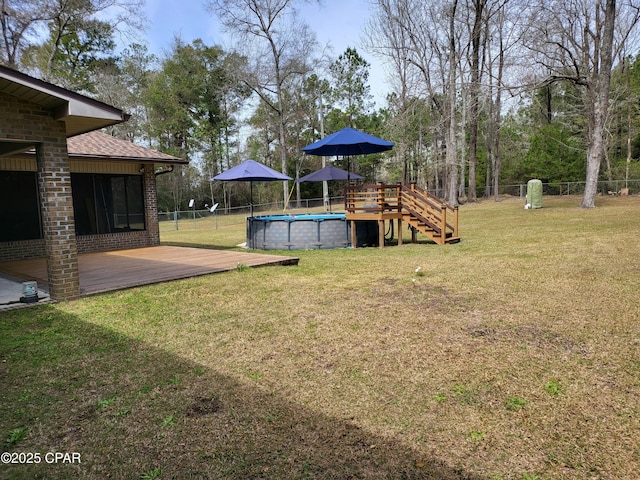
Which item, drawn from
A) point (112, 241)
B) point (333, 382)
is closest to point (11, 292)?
point (112, 241)

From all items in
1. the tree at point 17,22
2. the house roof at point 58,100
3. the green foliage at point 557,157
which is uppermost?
the tree at point 17,22

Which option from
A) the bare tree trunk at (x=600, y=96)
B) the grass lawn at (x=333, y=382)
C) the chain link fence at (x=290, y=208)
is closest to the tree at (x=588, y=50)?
the bare tree trunk at (x=600, y=96)

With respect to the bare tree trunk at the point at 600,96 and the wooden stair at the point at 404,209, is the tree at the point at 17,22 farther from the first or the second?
the bare tree trunk at the point at 600,96

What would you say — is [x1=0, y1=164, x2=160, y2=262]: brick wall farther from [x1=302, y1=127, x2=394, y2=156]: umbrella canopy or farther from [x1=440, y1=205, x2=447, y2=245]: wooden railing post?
[x1=440, y1=205, x2=447, y2=245]: wooden railing post

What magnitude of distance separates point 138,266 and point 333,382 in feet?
20.1

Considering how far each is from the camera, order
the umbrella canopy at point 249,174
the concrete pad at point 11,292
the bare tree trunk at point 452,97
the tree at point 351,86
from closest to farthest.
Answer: the concrete pad at point 11,292
the umbrella canopy at point 249,174
the bare tree trunk at point 452,97
the tree at point 351,86

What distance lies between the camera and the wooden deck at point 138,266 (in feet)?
21.5

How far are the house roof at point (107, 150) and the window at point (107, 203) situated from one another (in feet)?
2.27

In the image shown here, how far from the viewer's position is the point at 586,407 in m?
2.66

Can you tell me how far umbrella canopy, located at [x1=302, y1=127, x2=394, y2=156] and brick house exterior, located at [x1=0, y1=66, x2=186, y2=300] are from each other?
4431 mm

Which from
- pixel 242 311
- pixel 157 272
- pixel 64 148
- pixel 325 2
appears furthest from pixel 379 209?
pixel 325 2

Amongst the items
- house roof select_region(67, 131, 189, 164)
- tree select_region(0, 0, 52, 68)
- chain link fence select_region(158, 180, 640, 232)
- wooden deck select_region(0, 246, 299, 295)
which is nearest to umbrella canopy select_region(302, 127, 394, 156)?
house roof select_region(67, 131, 189, 164)

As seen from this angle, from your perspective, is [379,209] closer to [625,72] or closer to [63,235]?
[63,235]

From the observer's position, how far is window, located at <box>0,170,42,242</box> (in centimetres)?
930
